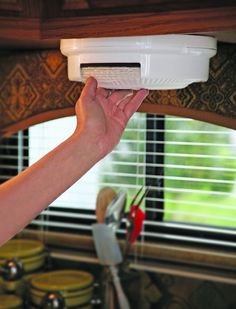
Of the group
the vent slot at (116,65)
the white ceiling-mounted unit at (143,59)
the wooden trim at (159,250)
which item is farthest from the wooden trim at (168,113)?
the wooden trim at (159,250)

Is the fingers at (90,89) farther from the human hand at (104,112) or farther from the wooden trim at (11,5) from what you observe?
the wooden trim at (11,5)

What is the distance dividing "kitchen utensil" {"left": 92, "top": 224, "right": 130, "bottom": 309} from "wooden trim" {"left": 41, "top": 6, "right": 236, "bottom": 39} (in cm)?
62

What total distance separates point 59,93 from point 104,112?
14.9 inches

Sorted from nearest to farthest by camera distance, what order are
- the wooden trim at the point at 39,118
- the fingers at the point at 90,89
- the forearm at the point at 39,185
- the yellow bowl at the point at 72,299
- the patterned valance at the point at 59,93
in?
1. the forearm at the point at 39,185
2. the fingers at the point at 90,89
3. the patterned valance at the point at 59,93
4. the wooden trim at the point at 39,118
5. the yellow bowl at the point at 72,299

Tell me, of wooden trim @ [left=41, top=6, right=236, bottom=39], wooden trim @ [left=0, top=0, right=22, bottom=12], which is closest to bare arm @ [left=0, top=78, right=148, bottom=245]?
wooden trim @ [left=41, top=6, right=236, bottom=39]

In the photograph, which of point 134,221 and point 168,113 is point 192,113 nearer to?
point 168,113

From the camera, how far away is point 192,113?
109cm

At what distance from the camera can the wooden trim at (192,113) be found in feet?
3.47

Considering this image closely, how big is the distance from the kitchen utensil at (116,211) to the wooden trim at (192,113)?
0.32 metres

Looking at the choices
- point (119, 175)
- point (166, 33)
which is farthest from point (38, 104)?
point (166, 33)

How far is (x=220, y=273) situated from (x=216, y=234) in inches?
3.4

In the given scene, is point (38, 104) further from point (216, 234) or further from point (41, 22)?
point (216, 234)

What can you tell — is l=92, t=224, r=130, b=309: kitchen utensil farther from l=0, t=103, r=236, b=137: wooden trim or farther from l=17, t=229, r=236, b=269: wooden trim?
l=0, t=103, r=236, b=137: wooden trim

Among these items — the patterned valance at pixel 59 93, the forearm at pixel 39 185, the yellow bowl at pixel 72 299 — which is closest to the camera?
the forearm at pixel 39 185
